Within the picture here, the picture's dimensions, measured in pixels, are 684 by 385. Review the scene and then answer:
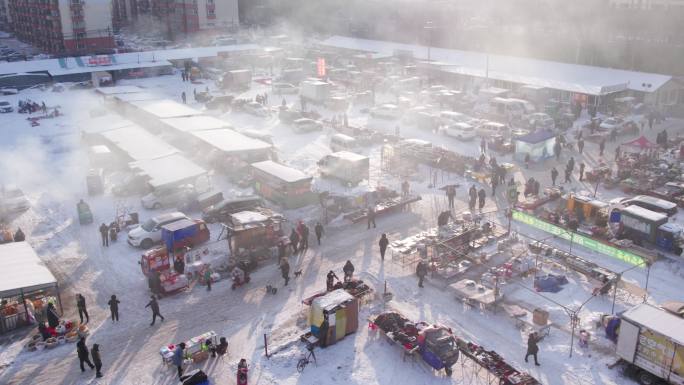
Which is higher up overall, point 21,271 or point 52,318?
point 21,271

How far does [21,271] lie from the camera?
58.7 feet

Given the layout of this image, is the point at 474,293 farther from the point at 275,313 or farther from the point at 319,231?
the point at 319,231

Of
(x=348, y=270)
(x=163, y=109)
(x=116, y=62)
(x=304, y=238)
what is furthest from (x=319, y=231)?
(x=116, y=62)

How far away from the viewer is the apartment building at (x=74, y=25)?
68875mm

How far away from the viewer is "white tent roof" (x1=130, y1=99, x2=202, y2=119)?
37.2 meters

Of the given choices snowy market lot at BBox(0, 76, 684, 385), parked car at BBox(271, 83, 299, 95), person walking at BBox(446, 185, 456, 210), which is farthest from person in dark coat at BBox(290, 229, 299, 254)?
parked car at BBox(271, 83, 299, 95)

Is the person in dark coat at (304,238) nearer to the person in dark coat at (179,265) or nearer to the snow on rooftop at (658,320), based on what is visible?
the person in dark coat at (179,265)

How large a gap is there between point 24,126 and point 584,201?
36283 mm

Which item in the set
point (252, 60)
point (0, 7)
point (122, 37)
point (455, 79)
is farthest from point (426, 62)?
point (0, 7)

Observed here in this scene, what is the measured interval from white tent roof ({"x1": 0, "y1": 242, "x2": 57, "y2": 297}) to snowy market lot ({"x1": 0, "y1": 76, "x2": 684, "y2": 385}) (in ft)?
3.60

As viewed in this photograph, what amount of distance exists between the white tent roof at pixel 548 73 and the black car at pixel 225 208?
27050 mm

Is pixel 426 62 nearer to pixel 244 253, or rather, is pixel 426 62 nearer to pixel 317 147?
pixel 317 147

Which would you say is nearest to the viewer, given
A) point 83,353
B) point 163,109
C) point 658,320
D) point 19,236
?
point 658,320

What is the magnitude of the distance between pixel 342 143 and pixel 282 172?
7829 millimetres
